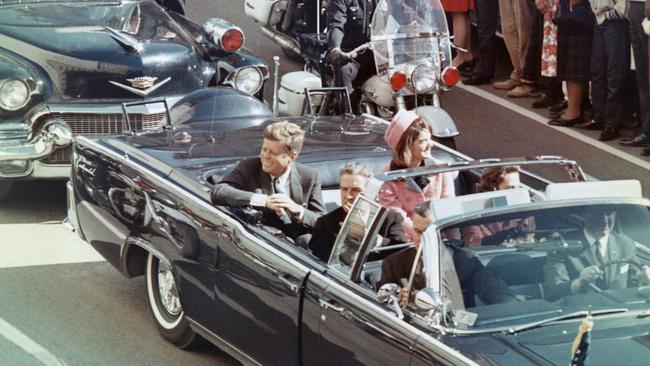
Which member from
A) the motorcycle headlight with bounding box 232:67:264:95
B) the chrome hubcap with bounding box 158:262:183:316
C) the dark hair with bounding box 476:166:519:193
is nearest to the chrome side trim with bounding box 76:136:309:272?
the chrome hubcap with bounding box 158:262:183:316

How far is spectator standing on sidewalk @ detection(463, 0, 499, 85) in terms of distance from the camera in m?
15.5

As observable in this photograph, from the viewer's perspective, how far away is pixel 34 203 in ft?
37.1

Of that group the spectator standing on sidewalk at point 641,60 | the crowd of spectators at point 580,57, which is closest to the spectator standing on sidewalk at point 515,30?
the crowd of spectators at point 580,57

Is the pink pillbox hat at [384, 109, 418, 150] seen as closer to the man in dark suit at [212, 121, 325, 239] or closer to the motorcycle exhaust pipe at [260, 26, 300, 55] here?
the man in dark suit at [212, 121, 325, 239]

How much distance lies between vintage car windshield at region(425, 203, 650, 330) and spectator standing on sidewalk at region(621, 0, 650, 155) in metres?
6.76

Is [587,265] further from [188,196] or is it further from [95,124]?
[95,124]

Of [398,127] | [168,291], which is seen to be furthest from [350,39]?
[398,127]

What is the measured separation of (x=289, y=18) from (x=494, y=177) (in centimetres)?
861

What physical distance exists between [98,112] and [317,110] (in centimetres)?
244

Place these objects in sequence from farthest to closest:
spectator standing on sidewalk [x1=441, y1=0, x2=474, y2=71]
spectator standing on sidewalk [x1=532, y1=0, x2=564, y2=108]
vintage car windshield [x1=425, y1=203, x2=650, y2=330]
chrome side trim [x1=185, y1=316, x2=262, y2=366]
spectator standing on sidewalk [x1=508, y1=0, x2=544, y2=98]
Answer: spectator standing on sidewalk [x1=441, y1=0, x2=474, y2=71] → spectator standing on sidewalk [x1=508, y1=0, x2=544, y2=98] → spectator standing on sidewalk [x1=532, y1=0, x2=564, y2=108] → chrome side trim [x1=185, y1=316, x2=262, y2=366] → vintage car windshield [x1=425, y1=203, x2=650, y2=330]

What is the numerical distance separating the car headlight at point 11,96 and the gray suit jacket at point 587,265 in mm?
5612

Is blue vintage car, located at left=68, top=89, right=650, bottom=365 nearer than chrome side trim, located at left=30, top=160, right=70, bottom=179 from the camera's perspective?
Yes

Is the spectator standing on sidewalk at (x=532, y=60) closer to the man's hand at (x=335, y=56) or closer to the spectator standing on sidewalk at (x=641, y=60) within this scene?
the spectator standing on sidewalk at (x=641, y=60)

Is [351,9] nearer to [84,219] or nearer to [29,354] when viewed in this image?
[84,219]
